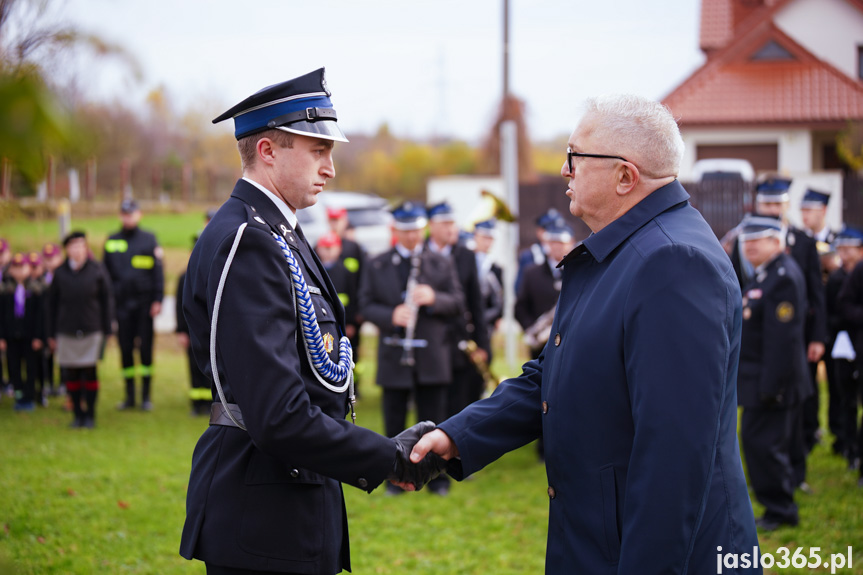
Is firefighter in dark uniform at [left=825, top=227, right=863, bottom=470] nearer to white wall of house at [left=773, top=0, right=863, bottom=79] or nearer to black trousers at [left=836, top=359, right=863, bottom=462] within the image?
black trousers at [left=836, top=359, right=863, bottom=462]

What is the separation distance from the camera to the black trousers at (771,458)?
617cm

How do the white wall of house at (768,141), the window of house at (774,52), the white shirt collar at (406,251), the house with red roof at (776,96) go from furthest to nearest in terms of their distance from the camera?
the window of house at (774,52) < the white wall of house at (768,141) < the house with red roof at (776,96) < the white shirt collar at (406,251)

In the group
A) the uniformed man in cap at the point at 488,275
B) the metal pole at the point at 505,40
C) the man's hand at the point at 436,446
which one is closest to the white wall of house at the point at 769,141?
the metal pole at the point at 505,40

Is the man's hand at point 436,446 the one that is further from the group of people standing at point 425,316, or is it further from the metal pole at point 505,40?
the metal pole at point 505,40

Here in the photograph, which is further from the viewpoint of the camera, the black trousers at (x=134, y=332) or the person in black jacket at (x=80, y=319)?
the black trousers at (x=134, y=332)

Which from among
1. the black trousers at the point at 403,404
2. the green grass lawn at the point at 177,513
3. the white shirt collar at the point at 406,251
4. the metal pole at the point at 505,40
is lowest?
the green grass lawn at the point at 177,513

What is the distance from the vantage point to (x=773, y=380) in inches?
243

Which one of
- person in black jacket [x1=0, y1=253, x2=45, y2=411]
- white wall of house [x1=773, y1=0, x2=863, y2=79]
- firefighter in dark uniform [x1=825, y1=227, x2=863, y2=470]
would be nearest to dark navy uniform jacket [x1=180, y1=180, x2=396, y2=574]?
firefighter in dark uniform [x1=825, y1=227, x2=863, y2=470]

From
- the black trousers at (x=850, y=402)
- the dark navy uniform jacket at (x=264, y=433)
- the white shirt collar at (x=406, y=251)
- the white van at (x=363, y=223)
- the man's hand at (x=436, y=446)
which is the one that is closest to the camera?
the dark navy uniform jacket at (x=264, y=433)

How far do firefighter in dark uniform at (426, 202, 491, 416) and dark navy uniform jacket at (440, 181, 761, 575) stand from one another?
5.46 meters

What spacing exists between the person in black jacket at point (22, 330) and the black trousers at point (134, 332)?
105 cm

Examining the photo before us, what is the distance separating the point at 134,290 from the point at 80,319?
1269mm

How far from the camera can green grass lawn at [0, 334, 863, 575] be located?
18.4 ft

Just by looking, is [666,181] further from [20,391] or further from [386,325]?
[20,391]
